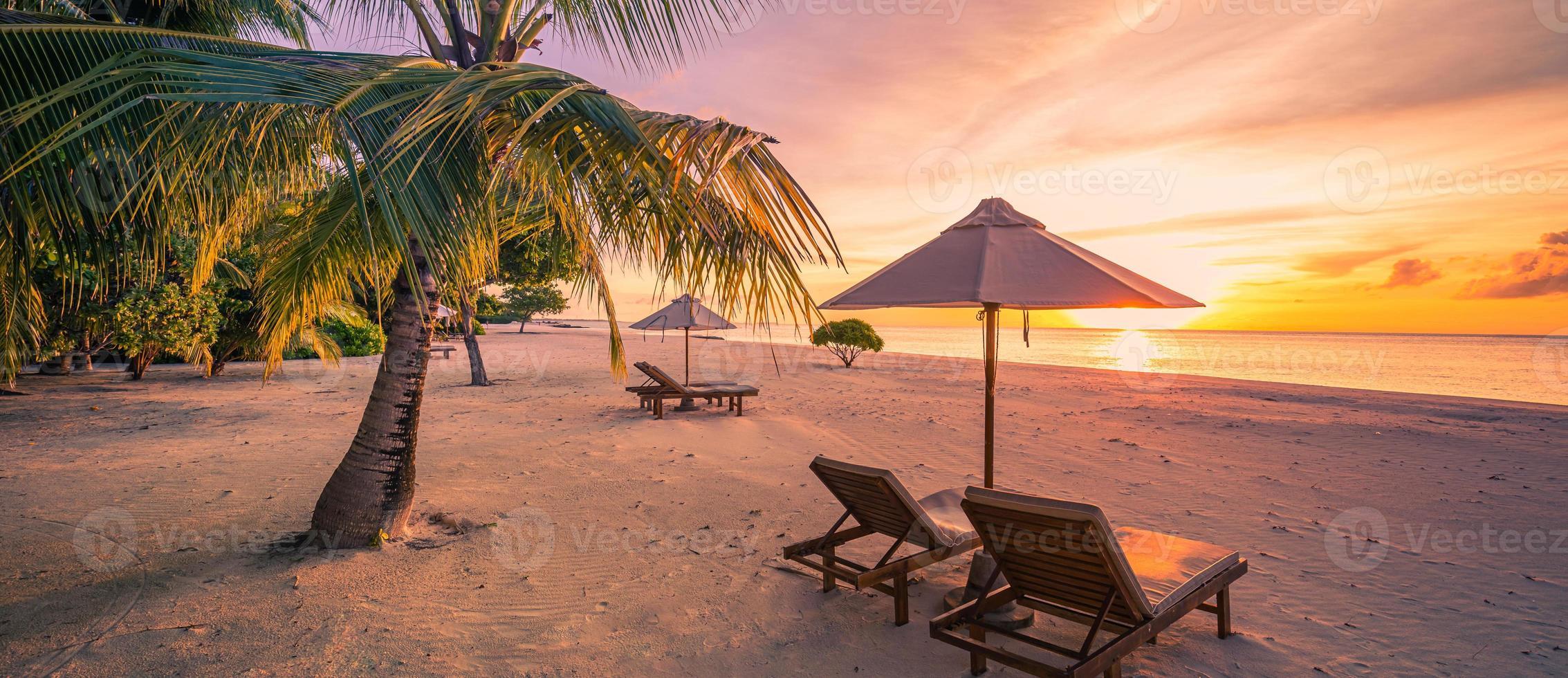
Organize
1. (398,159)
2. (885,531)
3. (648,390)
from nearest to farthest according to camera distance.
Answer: (398,159) → (885,531) → (648,390)

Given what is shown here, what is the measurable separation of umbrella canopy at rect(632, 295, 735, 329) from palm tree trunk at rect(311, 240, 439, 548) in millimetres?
9144

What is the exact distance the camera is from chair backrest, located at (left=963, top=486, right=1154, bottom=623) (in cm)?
262

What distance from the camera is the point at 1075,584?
9.58 ft

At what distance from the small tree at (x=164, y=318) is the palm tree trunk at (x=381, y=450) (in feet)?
30.8

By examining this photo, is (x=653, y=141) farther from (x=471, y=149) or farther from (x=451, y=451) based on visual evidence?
(x=451, y=451)

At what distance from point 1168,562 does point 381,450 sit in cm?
503

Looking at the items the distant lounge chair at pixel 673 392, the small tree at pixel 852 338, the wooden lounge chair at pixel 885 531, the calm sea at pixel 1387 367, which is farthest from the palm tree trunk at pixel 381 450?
the calm sea at pixel 1387 367

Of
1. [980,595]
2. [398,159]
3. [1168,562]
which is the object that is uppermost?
[398,159]

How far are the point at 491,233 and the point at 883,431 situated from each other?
7.01m

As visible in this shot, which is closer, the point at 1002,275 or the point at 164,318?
the point at 1002,275

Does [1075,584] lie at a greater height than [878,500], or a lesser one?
lesser
